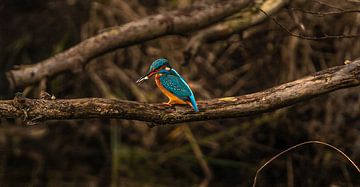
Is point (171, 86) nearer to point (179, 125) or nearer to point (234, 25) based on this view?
point (234, 25)

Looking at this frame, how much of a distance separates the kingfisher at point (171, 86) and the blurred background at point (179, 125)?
2.48 meters

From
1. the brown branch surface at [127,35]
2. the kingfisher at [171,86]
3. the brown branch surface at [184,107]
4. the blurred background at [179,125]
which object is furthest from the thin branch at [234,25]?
the brown branch surface at [184,107]

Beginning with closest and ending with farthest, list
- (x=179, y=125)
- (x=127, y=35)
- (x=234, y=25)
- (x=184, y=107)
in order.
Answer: (x=184, y=107) < (x=127, y=35) < (x=234, y=25) < (x=179, y=125)

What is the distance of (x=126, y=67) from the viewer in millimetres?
5875

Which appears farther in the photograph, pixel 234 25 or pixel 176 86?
pixel 234 25

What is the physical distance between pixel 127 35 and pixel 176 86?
148cm

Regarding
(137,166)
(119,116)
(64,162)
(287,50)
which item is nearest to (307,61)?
(287,50)

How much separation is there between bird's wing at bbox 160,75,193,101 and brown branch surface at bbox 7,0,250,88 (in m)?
1.32

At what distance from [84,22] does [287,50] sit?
1.92 metres

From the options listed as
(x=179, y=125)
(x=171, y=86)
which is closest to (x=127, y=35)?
(x=171, y=86)

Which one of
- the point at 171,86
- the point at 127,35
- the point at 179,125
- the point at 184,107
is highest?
the point at 179,125

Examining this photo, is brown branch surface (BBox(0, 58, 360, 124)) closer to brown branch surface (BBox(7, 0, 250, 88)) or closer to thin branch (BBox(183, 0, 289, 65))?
brown branch surface (BBox(7, 0, 250, 88))

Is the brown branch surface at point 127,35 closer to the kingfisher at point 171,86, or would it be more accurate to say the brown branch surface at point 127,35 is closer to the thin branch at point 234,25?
the thin branch at point 234,25

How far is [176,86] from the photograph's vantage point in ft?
8.96
